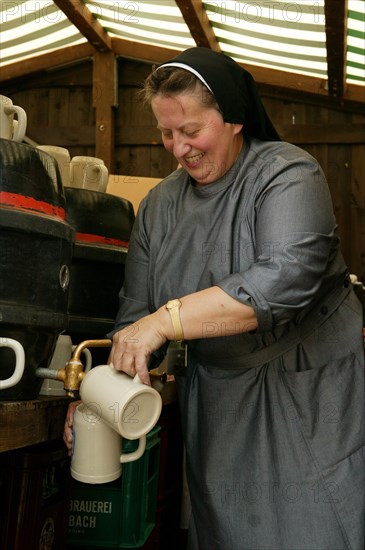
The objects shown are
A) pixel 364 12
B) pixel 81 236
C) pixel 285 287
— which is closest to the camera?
pixel 285 287

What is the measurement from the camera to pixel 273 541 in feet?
5.01

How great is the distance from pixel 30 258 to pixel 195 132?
44cm

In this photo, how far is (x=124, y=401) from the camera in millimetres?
1246

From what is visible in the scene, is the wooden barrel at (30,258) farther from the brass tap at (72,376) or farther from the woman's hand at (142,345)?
the woman's hand at (142,345)

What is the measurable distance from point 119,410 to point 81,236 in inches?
30.5

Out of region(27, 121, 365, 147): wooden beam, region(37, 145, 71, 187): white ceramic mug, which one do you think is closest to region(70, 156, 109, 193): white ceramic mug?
region(37, 145, 71, 187): white ceramic mug

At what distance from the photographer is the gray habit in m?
1.52

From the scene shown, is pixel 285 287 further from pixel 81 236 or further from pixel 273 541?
pixel 81 236

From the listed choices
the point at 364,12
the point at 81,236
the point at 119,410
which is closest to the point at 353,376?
the point at 119,410

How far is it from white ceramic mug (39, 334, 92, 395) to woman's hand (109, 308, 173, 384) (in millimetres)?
278

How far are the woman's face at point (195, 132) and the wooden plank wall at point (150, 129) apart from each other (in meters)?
4.76

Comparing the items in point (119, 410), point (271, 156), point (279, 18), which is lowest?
point (119, 410)

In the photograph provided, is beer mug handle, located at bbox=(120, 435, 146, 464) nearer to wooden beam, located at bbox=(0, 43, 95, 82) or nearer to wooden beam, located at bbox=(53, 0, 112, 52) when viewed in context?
wooden beam, located at bbox=(53, 0, 112, 52)

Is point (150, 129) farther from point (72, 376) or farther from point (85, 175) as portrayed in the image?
point (72, 376)
